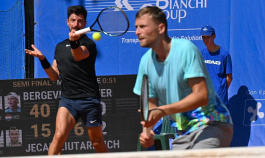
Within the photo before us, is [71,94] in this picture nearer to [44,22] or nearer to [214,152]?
[44,22]

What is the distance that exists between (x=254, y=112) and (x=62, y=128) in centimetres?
369

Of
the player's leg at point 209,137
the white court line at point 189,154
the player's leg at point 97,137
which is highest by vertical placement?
the white court line at point 189,154

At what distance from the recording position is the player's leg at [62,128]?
6.09 m

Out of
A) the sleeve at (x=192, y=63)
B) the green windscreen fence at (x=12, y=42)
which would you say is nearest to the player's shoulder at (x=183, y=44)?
the sleeve at (x=192, y=63)

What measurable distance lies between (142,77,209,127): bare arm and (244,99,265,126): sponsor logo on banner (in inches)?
196

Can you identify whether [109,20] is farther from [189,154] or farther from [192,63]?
[189,154]

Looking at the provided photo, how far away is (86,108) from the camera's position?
20.8 feet

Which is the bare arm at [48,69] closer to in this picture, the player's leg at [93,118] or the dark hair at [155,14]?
the player's leg at [93,118]

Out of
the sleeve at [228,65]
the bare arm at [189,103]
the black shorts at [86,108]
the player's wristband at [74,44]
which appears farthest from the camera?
the sleeve at [228,65]

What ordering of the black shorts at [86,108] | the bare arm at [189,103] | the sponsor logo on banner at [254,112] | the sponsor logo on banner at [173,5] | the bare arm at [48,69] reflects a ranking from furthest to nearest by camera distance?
the sponsor logo on banner at [173,5] < the sponsor logo on banner at [254,112] < the bare arm at [48,69] < the black shorts at [86,108] < the bare arm at [189,103]

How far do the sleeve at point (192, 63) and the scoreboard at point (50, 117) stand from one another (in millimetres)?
4111

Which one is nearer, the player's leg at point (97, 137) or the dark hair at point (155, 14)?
the dark hair at point (155, 14)

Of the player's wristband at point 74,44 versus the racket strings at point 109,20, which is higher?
the racket strings at point 109,20

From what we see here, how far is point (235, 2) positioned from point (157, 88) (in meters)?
4.96
